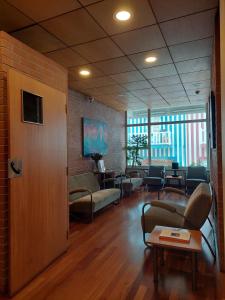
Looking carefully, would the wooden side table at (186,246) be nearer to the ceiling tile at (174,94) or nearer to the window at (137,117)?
the ceiling tile at (174,94)

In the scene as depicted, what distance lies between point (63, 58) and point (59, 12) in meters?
1.17

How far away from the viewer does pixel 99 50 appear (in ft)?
10.6

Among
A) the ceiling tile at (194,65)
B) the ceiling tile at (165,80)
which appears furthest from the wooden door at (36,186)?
the ceiling tile at (165,80)

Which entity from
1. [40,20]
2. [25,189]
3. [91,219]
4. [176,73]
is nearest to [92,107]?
[176,73]

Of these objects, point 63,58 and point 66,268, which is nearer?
point 66,268

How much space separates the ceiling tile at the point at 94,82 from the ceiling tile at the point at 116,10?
184 cm

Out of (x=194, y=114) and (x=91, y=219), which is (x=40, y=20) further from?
(x=194, y=114)

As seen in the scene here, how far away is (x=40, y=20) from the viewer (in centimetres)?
245

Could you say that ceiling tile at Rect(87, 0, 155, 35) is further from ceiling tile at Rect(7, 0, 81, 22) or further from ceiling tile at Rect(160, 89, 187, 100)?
ceiling tile at Rect(160, 89, 187, 100)

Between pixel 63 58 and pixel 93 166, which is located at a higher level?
pixel 63 58

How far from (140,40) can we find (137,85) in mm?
2007

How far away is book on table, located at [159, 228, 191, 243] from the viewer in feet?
6.83

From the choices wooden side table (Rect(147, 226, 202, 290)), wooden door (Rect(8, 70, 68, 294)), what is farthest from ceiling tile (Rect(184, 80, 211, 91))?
wooden side table (Rect(147, 226, 202, 290))

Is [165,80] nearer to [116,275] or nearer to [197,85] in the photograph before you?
[197,85]
